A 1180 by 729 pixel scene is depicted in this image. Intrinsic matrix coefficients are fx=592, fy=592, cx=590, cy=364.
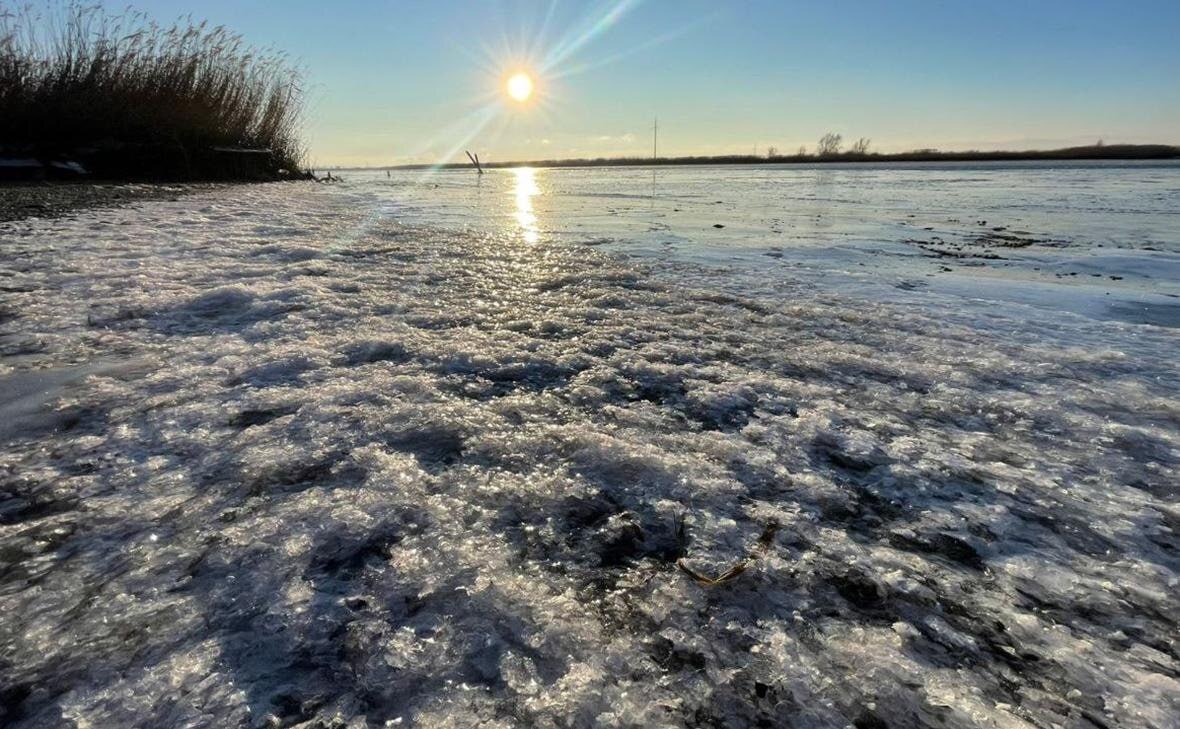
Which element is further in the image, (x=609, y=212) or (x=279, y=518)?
(x=609, y=212)

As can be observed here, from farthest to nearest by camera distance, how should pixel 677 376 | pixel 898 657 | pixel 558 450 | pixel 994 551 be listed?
pixel 677 376 → pixel 558 450 → pixel 994 551 → pixel 898 657

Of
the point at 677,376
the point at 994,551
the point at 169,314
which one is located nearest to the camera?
the point at 994,551

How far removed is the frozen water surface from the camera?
940 mm

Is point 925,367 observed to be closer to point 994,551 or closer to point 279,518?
point 994,551

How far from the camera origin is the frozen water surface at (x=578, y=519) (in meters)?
0.94

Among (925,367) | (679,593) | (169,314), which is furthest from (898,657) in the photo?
(169,314)

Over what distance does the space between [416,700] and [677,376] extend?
5.44 ft

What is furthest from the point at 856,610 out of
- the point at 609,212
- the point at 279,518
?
the point at 609,212

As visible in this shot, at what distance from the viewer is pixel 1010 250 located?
6.07 meters

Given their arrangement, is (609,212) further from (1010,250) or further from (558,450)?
(558,450)

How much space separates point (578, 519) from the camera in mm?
1394

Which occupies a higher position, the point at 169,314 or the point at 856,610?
the point at 169,314

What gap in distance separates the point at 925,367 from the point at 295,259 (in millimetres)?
4448

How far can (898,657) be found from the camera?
101 centimetres
